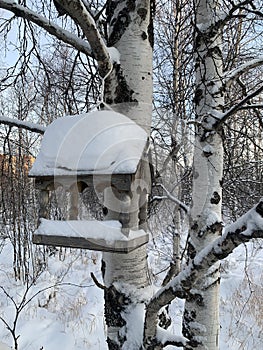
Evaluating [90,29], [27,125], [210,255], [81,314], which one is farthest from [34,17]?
[81,314]

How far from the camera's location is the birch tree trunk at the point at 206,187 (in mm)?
1754

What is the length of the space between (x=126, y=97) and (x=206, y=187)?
3.19ft

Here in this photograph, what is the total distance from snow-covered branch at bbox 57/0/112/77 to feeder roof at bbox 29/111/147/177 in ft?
0.53

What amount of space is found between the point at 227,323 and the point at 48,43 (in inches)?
109

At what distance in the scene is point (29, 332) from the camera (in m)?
2.93

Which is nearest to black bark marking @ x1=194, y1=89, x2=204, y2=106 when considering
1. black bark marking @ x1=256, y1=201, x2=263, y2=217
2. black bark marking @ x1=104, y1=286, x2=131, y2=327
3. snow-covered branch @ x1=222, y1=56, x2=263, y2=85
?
snow-covered branch @ x1=222, y1=56, x2=263, y2=85

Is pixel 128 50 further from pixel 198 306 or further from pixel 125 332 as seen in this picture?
pixel 198 306

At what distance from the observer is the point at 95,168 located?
818 mm

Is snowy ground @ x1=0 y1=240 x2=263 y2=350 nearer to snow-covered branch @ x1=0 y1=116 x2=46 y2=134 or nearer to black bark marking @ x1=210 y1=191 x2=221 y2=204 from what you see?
A: black bark marking @ x1=210 y1=191 x2=221 y2=204

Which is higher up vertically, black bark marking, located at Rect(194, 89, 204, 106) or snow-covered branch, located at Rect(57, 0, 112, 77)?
black bark marking, located at Rect(194, 89, 204, 106)

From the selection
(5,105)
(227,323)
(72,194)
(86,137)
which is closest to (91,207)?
(72,194)

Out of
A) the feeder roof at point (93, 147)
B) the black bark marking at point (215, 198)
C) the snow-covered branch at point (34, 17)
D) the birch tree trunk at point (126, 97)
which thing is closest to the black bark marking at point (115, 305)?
the birch tree trunk at point (126, 97)

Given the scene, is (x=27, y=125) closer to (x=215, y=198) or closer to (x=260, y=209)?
(x=260, y=209)

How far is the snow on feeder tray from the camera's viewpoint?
0.82 m
